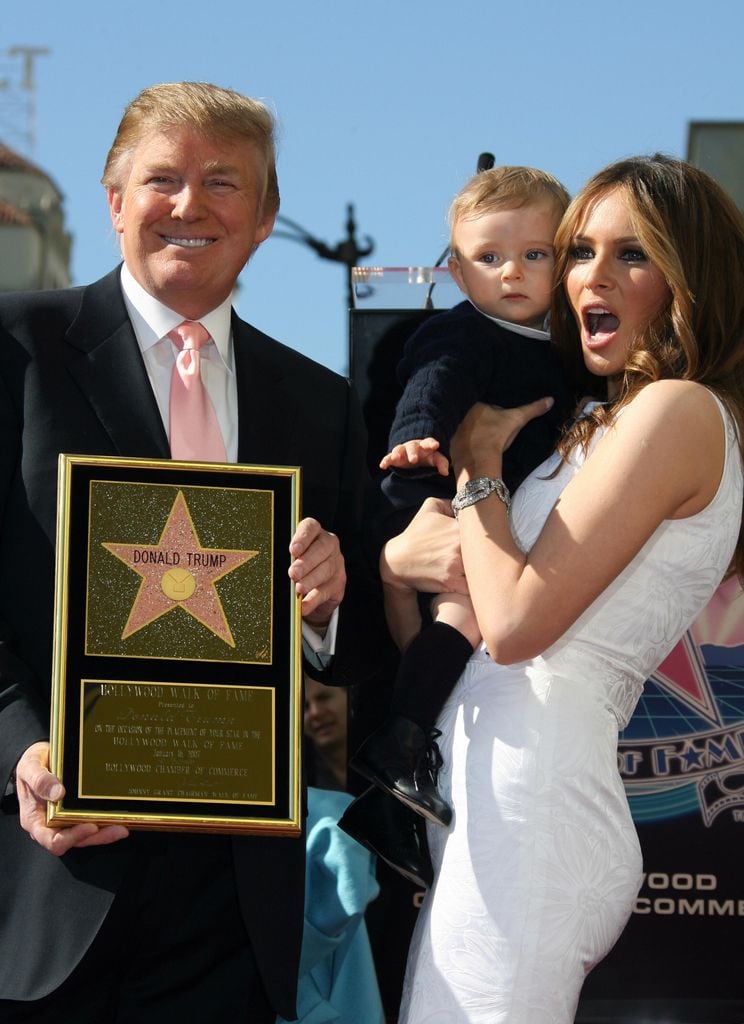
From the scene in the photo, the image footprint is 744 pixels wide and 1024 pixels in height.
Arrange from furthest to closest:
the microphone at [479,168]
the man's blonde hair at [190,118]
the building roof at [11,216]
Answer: the building roof at [11,216]
the microphone at [479,168]
the man's blonde hair at [190,118]

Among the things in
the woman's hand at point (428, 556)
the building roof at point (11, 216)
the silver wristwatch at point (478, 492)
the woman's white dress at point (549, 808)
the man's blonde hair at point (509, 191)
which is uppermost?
the building roof at point (11, 216)

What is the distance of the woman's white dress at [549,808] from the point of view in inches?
98.7

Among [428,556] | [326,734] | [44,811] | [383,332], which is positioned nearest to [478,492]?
[428,556]

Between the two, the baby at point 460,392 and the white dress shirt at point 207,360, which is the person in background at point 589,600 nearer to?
the baby at point 460,392

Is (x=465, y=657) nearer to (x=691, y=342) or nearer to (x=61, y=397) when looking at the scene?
(x=691, y=342)

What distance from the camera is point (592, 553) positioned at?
102 inches

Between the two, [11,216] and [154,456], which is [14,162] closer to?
[11,216]

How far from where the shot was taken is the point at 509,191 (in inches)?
135

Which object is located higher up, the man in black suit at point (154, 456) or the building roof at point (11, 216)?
the building roof at point (11, 216)

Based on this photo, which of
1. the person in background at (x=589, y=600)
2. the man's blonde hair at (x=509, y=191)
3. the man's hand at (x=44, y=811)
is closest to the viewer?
the man's hand at (x=44, y=811)

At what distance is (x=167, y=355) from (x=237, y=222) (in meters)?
0.31

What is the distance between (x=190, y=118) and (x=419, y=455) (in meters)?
0.80

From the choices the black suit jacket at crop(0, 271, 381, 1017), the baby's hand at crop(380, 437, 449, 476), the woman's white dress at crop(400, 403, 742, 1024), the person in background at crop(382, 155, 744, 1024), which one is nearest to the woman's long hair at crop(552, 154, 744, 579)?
the person in background at crop(382, 155, 744, 1024)

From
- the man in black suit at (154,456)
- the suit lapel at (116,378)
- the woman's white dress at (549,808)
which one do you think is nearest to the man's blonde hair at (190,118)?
the man in black suit at (154,456)
